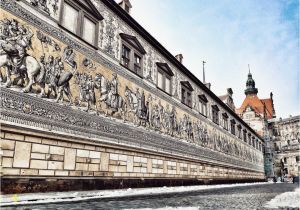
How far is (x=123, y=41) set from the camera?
12094 millimetres

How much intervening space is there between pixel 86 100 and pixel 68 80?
0.97 meters

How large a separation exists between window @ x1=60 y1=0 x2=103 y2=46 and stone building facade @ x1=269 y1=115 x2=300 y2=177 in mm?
49935

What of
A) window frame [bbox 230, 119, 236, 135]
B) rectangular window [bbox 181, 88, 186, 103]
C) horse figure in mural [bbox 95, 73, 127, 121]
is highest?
rectangular window [bbox 181, 88, 186, 103]

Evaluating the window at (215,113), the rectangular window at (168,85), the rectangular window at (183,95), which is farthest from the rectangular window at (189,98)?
the window at (215,113)

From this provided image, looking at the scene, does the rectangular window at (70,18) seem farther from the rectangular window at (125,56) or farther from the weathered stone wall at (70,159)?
the weathered stone wall at (70,159)

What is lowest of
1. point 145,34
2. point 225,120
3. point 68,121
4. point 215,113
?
point 68,121

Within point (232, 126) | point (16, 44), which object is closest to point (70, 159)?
point (16, 44)

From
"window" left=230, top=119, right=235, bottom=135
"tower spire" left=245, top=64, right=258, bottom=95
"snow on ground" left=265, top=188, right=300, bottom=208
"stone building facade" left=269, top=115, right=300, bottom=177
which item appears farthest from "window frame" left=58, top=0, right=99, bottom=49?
"tower spire" left=245, top=64, right=258, bottom=95

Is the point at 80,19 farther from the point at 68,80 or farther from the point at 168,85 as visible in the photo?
the point at 168,85

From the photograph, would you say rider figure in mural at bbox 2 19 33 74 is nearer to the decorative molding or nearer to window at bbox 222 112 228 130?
the decorative molding

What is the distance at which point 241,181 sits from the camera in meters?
28.2

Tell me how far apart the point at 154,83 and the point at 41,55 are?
721cm

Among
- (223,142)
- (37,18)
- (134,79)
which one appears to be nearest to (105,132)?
(134,79)

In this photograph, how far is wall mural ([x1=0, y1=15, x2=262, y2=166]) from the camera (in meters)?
7.10
